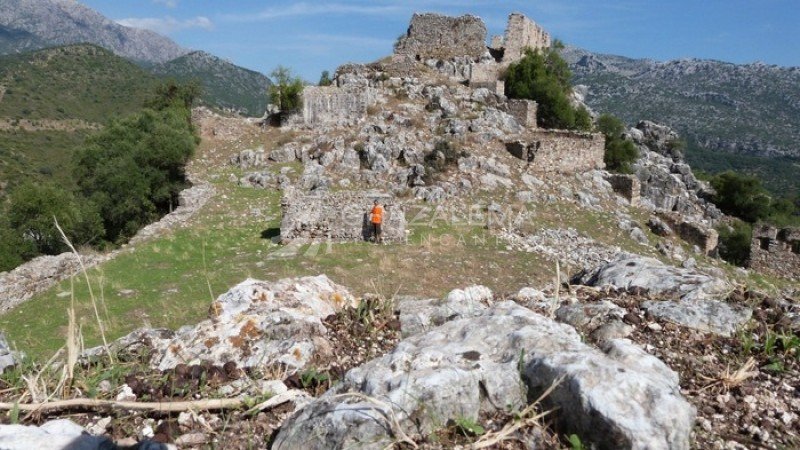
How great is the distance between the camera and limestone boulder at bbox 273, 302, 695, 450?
293 centimetres

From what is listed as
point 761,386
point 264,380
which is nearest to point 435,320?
point 264,380

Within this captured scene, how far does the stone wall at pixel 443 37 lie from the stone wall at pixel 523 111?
23.8ft

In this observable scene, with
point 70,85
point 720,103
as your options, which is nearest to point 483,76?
point 70,85

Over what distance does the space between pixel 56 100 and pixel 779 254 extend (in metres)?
106

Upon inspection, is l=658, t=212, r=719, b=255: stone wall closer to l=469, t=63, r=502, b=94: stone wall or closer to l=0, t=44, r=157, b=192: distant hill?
l=469, t=63, r=502, b=94: stone wall

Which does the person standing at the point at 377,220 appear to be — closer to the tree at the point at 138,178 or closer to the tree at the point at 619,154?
the tree at the point at 138,178

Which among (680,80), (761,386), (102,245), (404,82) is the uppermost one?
(680,80)

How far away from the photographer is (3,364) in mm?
4305

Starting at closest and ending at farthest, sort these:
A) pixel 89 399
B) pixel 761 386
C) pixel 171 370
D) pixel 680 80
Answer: pixel 89 399 < pixel 761 386 < pixel 171 370 < pixel 680 80

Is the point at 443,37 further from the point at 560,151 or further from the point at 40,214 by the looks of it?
the point at 40,214

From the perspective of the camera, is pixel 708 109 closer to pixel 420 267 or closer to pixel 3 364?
pixel 420 267

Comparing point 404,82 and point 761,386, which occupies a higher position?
point 404,82

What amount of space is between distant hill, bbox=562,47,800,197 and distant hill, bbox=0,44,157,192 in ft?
304

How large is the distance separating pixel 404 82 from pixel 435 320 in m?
27.9
